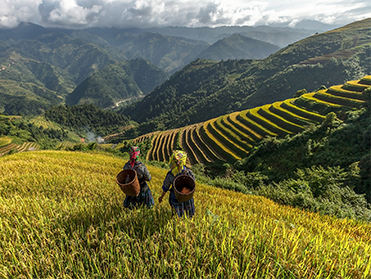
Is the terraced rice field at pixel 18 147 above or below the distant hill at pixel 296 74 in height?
below

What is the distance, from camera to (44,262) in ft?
7.11

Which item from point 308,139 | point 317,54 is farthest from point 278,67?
point 308,139

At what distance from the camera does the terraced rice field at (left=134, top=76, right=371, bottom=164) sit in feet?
114

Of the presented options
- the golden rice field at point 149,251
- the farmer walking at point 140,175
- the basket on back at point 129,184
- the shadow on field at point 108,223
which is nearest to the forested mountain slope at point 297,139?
the golden rice field at point 149,251

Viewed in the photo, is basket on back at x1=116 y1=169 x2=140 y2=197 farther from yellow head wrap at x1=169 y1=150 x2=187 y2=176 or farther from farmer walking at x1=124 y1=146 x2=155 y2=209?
yellow head wrap at x1=169 y1=150 x2=187 y2=176

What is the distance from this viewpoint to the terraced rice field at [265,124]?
34.7m

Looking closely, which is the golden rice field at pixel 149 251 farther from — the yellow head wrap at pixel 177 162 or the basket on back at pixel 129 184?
the yellow head wrap at pixel 177 162

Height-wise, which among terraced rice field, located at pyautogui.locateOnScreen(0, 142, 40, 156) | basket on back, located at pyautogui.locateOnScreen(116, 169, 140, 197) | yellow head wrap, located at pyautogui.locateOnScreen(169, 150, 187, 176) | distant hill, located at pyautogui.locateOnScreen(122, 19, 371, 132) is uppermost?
distant hill, located at pyautogui.locateOnScreen(122, 19, 371, 132)

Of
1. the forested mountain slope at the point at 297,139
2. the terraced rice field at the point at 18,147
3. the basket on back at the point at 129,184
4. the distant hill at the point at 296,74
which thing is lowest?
the terraced rice field at the point at 18,147

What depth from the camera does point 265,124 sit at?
4053 centimetres

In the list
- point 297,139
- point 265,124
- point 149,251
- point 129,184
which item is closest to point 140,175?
point 129,184

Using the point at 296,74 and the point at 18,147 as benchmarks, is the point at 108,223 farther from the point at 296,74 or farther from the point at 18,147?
the point at 296,74

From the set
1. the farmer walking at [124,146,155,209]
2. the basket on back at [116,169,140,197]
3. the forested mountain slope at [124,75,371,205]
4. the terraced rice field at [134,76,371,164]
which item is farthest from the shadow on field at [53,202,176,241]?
the terraced rice field at [134,76,371,164]

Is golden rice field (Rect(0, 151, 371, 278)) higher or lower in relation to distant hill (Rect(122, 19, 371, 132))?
lower
